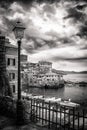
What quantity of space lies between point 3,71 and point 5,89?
3.70 metres

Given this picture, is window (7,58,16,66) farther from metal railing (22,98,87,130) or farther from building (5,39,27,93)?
metal railing (22,98,87,130)

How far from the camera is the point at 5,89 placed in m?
29.4

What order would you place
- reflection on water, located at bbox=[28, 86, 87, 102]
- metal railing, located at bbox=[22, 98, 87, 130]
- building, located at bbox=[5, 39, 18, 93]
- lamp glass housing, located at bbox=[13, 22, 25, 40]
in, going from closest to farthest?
metal railing, located at bbox=[22, 98, 87, 130]
lamp glass housing, located at bbox=[13, 22, 25, 40]
building, located at bbox=[5, 39, 18, 93]
reflection on water, located at bbox=[28, 86, 87, 102]

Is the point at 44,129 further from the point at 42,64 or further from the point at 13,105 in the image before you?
the point at 42,64

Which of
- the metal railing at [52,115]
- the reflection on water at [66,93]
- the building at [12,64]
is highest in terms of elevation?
the building at [12,64]

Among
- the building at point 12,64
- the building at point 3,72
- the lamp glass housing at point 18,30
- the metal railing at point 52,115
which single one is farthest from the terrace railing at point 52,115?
the building at point 12,64

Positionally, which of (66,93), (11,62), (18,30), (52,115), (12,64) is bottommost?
(66,93)

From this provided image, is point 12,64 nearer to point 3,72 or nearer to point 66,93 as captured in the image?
point 3,72

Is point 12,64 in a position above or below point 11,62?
below

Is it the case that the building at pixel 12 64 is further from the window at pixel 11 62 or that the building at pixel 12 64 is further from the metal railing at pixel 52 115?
the metal railing at pixel 52 115

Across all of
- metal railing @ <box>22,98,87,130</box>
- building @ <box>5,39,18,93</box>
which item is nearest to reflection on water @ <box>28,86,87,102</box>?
building @ <box>5,39,18,93</box>

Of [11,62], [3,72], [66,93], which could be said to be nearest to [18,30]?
[3,72]

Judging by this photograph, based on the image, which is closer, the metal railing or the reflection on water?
the metal railing

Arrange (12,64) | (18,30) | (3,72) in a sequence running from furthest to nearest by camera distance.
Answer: (12,64) → (3,72) → (18,30)
